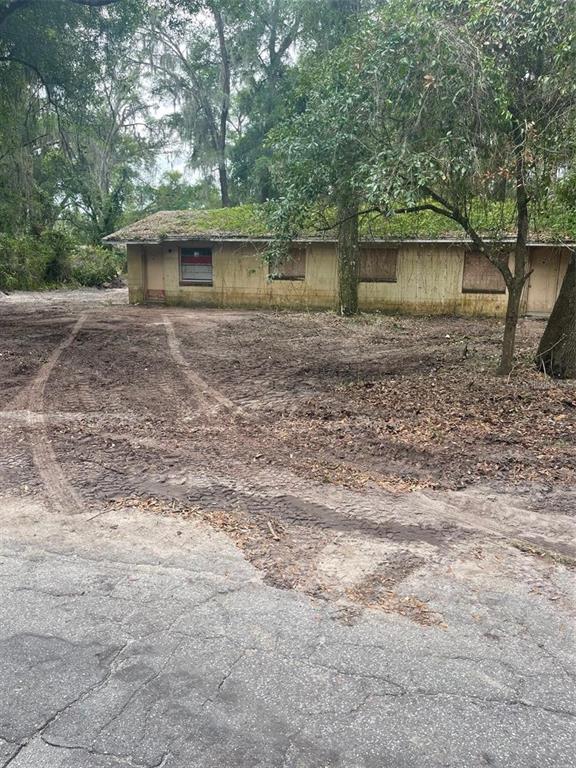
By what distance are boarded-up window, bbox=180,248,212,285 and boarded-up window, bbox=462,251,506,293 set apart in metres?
8.57

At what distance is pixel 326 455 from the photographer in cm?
554

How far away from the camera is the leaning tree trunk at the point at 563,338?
8.13 m

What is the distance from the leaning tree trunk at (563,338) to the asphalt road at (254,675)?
19.1 ft

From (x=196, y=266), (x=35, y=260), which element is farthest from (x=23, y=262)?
(x=196, y=266)

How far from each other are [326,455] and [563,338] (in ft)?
15.4

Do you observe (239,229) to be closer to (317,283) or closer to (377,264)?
(317,283)

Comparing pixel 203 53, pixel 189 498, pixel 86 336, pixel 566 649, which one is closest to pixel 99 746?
pixel 566 649

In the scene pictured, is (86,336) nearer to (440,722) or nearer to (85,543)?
(85,543)

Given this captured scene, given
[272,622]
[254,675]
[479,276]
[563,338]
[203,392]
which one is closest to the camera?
[254,675]

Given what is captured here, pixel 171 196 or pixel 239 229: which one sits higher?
pixel 171 196

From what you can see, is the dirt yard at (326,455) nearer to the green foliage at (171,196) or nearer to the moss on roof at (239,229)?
the moss on roof at (239,229)

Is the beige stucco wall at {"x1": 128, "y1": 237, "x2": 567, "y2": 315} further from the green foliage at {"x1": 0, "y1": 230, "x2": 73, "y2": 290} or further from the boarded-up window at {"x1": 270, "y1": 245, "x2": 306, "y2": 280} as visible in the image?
the green foliage at {"x1": 0, "y1": 230, "x2": 73, "y2": 290}

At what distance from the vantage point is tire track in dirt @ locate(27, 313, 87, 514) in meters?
4.49

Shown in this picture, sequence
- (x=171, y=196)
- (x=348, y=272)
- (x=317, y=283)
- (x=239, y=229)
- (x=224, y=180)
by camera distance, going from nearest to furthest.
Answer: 1. (x=348, y=272)
2. (x=239, y=229)
3. (x=317, y=283)
4. (x=224, y=180)
5. (x=171, y=196)
